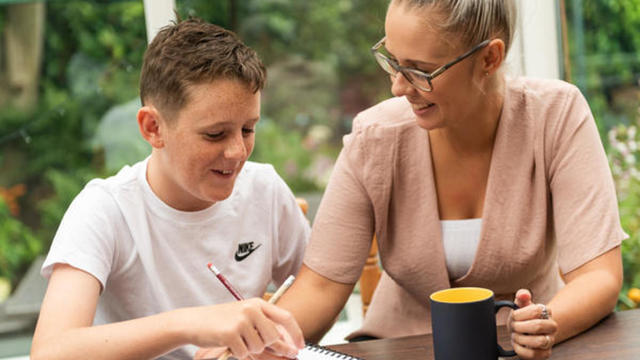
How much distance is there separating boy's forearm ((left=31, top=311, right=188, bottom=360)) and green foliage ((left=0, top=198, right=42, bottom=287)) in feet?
4.69

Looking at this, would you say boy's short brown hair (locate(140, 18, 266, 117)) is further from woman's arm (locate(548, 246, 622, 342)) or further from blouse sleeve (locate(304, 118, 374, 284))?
woman's arm (locate(548, 246, 622, 342))

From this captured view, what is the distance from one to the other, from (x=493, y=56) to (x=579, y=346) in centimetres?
56

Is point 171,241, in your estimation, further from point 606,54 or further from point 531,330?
point 606,54

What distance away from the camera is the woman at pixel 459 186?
145 centimetres

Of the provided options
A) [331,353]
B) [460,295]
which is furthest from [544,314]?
[331,353]

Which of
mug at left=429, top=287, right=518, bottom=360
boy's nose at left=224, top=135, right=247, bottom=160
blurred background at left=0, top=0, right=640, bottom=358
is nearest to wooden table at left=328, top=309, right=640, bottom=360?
mug at left=429, top=287, right=518, bottom=360

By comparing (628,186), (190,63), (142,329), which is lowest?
(628,186)

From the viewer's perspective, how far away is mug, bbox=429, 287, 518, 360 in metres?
1.08

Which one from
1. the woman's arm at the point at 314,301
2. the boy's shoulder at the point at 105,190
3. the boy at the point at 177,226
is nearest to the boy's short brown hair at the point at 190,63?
the boy at the point at 177,226

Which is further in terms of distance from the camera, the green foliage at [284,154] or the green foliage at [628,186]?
the green foliage at [284,154]

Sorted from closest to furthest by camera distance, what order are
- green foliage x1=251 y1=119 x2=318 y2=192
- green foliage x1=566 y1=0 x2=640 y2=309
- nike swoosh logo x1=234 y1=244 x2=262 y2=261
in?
nike swoosh logo x1=234 y1=244 x2=262 y2=261
green foliage x1=566 y1=0 x2=640 y2=309
green foliage x1=251 y1=119 x2=318 y2=192

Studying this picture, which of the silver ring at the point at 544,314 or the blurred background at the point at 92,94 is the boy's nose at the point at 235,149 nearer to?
the silver ring at the point at 544,314

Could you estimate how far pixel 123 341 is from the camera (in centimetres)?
117

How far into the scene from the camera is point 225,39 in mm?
1421
